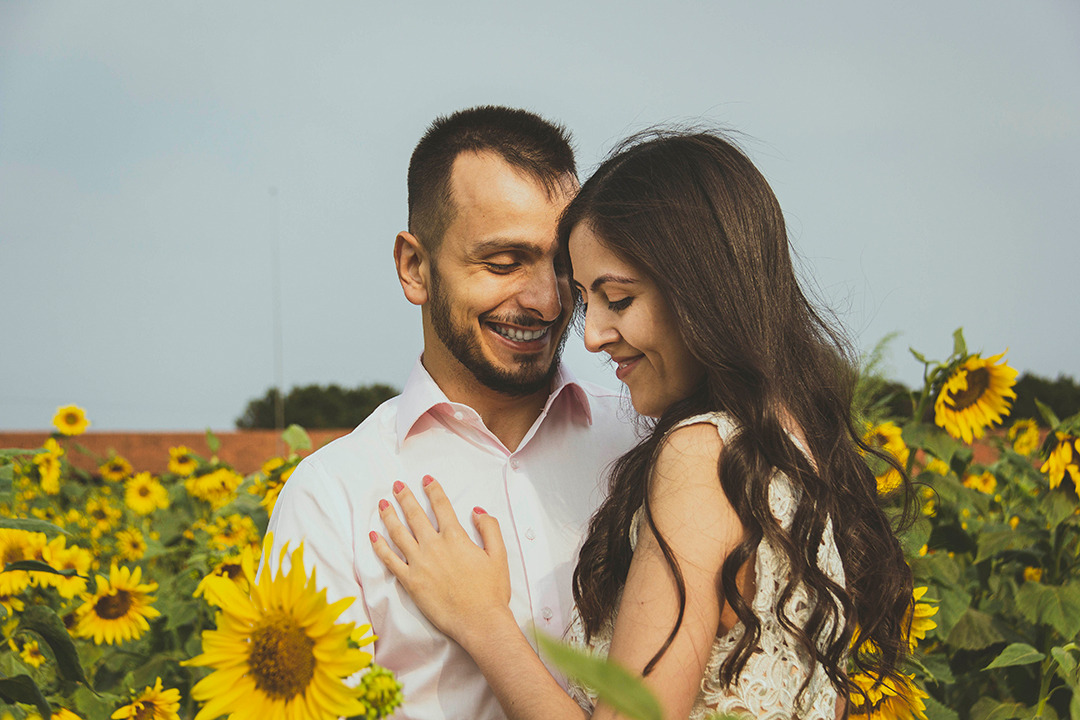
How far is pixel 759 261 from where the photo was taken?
167cm

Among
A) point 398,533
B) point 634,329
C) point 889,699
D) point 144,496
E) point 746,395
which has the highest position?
point 634,329

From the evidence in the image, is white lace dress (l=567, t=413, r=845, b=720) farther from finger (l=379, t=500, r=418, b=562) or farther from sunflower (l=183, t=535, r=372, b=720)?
sunflower (l=183, t=535, r=372, b=720)

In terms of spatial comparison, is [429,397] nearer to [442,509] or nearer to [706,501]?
[442,509]

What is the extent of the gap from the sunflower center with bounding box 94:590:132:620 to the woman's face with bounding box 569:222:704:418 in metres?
2.23

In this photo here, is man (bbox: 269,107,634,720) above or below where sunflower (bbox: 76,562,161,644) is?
above

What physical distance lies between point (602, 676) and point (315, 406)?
14651 mm

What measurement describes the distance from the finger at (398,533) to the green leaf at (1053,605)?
173cm

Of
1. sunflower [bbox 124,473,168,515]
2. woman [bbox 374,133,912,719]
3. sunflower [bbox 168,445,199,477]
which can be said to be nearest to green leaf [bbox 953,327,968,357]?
woman [bbox 374,133,912,719]

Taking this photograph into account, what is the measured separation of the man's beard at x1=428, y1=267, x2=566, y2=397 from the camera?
2.27 m

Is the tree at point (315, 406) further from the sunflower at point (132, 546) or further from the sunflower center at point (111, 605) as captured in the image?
the sunflower center at point (111, 605)

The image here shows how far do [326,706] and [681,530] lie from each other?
752 millimetres

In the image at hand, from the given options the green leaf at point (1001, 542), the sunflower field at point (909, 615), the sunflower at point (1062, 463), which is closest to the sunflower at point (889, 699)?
the sunflower field at point (909, 615)

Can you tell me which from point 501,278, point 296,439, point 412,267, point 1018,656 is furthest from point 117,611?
point 1018,656

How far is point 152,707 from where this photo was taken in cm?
217
